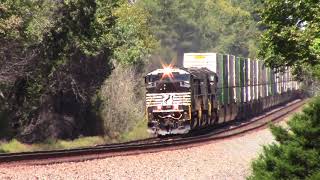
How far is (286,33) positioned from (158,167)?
9197 mm

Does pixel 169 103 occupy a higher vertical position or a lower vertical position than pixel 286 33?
lower

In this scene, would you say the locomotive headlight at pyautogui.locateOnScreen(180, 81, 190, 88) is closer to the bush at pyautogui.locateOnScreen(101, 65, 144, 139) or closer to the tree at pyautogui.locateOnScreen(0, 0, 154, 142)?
the tree at pyautogui.locateOnScreen(0, 0, 154, 142)

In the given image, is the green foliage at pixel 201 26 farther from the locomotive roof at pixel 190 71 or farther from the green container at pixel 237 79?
the locomotive roof at pixel 190 71

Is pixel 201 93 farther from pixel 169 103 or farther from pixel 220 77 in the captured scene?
pixel 220 77

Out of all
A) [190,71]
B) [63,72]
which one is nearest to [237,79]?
[190,71]

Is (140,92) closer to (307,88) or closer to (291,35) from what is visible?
(291,35)

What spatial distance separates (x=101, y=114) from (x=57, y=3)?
291 inches

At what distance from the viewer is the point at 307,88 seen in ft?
240

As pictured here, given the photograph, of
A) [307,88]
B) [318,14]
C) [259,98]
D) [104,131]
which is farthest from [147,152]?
[307,88]

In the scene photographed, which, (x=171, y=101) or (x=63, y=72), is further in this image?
(x=63, y=72)

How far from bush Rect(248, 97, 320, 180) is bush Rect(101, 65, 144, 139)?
24095mm

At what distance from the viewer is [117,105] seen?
34.7 metres

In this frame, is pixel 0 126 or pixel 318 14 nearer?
pixel 318 14

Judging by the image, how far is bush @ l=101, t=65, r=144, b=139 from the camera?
34531mm
